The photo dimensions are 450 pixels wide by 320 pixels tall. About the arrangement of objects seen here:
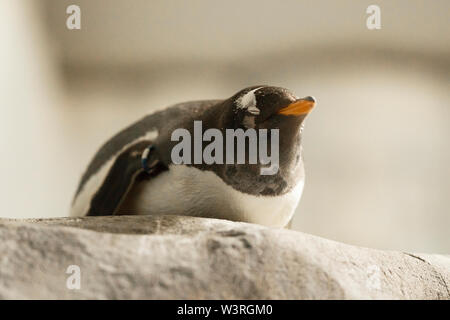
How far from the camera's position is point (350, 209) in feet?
5.82

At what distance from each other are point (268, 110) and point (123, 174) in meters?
0.32

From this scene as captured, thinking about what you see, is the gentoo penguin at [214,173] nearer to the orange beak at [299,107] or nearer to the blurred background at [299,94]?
the orange beak at [299,107]

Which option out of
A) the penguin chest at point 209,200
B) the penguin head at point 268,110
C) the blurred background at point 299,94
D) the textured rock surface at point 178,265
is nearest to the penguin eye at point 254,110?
the penguin head at point 268,110

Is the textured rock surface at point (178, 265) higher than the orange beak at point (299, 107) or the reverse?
the reverse

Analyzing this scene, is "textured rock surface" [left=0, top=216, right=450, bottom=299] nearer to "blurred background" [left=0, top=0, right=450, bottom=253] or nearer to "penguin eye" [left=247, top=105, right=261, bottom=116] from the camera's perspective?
"penguin eye" [left=247, top=105, right=261, bottom=116]

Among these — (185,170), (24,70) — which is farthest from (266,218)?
(24,70)

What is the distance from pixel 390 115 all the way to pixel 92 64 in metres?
0.94

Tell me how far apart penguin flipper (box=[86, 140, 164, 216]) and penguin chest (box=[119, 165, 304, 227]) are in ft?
0.09

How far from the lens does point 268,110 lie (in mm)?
860

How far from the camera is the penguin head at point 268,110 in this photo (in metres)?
0.85

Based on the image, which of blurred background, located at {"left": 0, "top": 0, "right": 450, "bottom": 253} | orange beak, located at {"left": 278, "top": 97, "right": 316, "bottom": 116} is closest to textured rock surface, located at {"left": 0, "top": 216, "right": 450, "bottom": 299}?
orange beak, located at {"left": 278, "top": 97, "right": 316, "bottom": 116}

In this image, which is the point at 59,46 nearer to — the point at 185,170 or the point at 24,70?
the point at 24,70

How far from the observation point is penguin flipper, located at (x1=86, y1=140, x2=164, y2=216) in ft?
3.23

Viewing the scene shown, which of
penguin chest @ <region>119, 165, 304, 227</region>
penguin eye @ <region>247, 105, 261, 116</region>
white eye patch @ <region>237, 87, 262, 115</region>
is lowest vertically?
penguin chest @ <region>119, 165, 304, 227</region>
